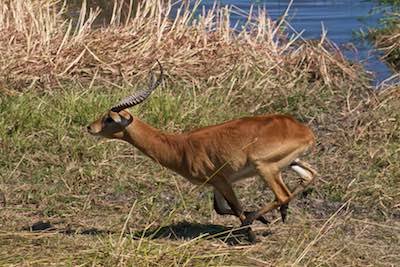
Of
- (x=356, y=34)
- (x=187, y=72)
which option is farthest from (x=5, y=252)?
(x=356, y=34)

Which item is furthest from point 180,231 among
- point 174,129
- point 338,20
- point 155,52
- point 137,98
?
point 338,20

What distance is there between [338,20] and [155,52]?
17.5ft

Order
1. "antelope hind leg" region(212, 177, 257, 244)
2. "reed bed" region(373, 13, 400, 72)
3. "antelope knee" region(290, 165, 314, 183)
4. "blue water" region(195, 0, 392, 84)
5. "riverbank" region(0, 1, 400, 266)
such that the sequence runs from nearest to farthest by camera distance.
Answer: "riverbank" region(0, 1, 400, 266) < "antelope hind leg" region(212, 177, 257, 244) < "antelope knee" region(290, 165, 314, 183) < "reed bed" region(373, 13, 400, 72) < "blue water" region(195, 0, 392, 84)

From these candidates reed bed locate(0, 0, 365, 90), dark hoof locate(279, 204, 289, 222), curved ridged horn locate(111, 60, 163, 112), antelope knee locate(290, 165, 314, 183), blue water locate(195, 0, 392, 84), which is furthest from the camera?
blue water locate(195, 0, 392, 84)

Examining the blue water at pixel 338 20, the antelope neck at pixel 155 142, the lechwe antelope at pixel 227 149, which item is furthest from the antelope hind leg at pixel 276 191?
the blue water at pixel 338 20

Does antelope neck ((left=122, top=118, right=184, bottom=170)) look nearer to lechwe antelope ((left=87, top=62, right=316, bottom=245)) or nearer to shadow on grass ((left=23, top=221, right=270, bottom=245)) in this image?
lechwe antelope ((left=87, top=62, right=316, bottom=245))

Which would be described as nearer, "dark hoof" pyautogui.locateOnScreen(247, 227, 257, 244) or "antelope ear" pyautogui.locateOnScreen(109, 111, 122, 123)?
"dark hoof" pyautogui.locateOnScreen(247, 227, 257, 244)

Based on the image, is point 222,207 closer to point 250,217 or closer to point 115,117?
point 250,217

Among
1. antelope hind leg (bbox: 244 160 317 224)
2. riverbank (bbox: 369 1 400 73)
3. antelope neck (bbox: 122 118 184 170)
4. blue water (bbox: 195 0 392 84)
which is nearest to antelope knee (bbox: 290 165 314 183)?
antelope hind leg (bbox: 244 160 317 224)

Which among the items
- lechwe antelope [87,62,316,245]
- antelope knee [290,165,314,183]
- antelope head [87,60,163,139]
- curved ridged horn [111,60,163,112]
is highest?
curved ridged horn [111,60,163,112]

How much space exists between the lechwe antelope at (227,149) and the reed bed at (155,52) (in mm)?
3366

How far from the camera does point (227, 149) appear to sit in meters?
6.95

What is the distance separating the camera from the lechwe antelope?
6.90 meters

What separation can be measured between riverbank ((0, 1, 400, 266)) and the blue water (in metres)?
1.43
